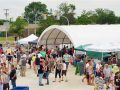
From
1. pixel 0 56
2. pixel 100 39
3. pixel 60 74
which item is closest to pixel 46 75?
pixel 60 74

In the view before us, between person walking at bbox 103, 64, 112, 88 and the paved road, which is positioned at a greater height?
person walking at bbox 103, 64, 112, 88

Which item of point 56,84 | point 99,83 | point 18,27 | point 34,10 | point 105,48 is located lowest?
point 56,84

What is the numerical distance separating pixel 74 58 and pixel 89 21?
158ft

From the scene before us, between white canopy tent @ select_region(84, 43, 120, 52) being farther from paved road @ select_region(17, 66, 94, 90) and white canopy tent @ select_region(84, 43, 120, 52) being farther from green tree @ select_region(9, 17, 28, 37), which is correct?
green tree @ select_region(9, 17, 28, 37)

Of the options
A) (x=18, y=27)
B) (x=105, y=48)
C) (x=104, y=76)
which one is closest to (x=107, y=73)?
(x=104, y=76)

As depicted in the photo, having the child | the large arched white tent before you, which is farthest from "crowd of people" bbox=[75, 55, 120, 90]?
the large arched white tent

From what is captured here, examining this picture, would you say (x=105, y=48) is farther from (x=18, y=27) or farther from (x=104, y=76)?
(x=18, y=27)

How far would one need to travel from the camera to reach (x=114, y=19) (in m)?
90.2

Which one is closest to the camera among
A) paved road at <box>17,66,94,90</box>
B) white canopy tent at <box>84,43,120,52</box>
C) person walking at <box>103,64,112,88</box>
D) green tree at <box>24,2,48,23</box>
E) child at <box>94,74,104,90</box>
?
child at <box>94,74,104,90</box>

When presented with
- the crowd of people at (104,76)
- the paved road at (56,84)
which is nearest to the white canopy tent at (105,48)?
the crowd of people at (104,76)

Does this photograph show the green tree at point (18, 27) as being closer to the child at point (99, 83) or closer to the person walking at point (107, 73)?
the person walking at point (107, 73)

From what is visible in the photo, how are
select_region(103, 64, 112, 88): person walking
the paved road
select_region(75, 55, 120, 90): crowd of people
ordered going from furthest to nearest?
the paved road, select_region(103, 64, 112, 88): person walking, select_region(75, 55, 120, 90): crowd of people

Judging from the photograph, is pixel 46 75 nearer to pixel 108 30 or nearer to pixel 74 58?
pixel 74 58

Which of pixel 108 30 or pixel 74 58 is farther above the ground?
pixel 108 30
